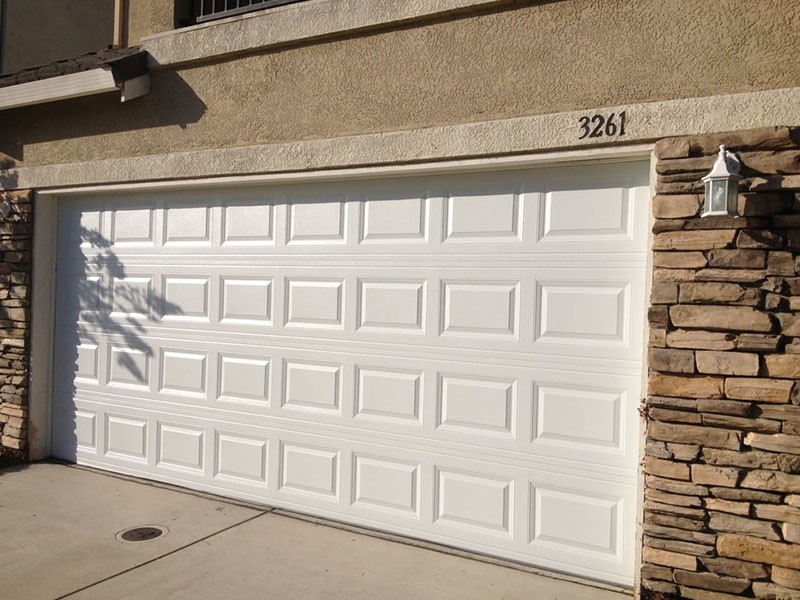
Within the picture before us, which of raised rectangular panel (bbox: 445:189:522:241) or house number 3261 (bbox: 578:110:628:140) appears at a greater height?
house number 3261 (bbox: 578:110:628:140)

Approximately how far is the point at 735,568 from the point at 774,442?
70 centimetres

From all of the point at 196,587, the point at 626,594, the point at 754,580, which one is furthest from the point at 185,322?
the point at 754,580

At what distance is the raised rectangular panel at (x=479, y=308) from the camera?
4605 millimetres

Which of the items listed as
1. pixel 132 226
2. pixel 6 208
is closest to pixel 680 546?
pixel 132 226

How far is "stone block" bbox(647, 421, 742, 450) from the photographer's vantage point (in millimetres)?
3645

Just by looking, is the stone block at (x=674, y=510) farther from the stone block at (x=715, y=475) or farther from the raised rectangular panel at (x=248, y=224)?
the raised rectangular panel at (x=248, y=224)

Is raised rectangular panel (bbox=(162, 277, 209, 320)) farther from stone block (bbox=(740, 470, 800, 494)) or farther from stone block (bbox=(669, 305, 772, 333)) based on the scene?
stone block (bbox=(740, 470, 800, 494))

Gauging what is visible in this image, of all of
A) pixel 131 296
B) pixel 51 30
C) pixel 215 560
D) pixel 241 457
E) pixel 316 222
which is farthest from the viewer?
pixel 51 30

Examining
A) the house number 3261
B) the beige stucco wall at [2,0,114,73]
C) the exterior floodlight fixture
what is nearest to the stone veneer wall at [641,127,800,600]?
the exterior floodlight fixture

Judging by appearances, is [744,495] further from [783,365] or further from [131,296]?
[131,296]

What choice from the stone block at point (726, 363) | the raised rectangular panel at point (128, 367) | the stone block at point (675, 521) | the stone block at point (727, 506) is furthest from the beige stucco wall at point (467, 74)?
the stone block at point (675, 521)

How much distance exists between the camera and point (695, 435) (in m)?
3.72

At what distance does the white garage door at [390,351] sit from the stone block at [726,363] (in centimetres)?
50

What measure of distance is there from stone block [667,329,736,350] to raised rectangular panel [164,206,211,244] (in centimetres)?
386
